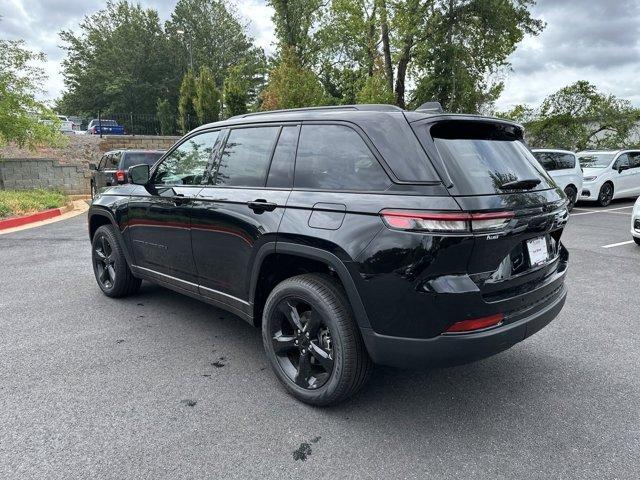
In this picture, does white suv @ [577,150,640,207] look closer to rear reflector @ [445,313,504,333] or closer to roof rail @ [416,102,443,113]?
roof rail @ [416,102,443,113]

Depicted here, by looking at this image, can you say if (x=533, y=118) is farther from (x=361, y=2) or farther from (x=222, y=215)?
(x=222, y=215)

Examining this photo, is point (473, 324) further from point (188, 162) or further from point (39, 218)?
point (39, 218)

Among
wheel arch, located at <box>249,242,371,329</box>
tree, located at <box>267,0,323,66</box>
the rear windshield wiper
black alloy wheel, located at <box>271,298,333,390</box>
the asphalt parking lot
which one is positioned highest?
tree, located at <box>267,0,323,66</box>

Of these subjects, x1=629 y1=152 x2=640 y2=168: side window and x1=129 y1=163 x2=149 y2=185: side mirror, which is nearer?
x1=129 y1=163 x2=149 y2=185: side mirror

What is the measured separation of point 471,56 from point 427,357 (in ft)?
73.1

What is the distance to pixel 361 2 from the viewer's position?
73.9ft

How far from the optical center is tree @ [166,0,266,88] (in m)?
55.1

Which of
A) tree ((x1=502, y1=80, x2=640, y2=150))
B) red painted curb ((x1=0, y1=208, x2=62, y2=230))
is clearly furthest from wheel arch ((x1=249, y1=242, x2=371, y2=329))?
tree ((x1=502, y1=80, x2=640, y2=150))

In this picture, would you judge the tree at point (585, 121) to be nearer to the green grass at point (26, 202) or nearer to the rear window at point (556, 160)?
the rear window at point (556, 160)

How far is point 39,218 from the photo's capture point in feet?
33.8

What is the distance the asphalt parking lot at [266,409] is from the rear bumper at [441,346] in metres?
0.47

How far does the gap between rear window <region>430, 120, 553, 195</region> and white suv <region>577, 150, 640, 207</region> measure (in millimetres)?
11660

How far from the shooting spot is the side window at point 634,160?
44.6 feet

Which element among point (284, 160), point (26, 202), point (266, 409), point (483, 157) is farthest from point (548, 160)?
point (26, 202)
